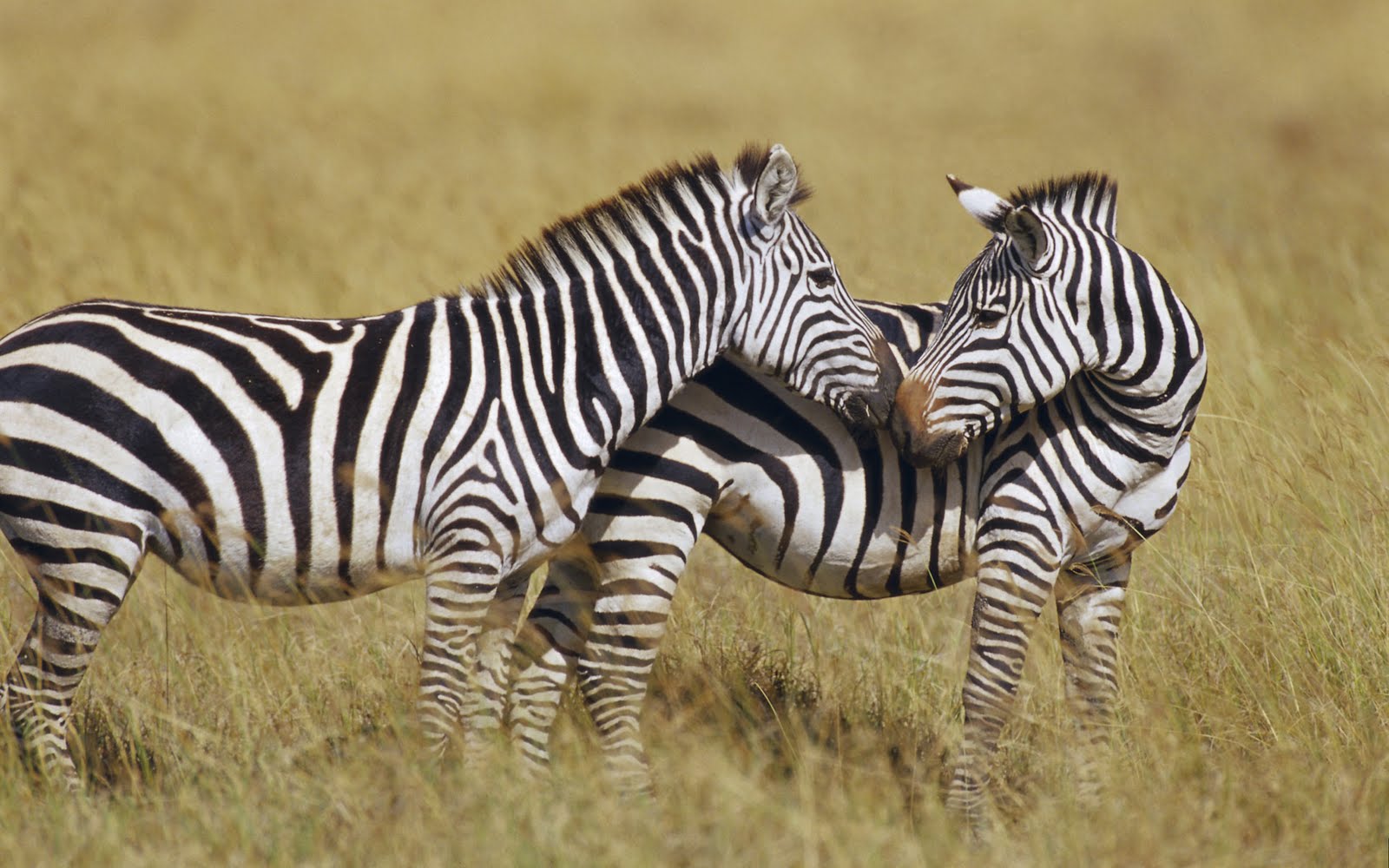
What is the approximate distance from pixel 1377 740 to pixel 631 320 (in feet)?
10.2

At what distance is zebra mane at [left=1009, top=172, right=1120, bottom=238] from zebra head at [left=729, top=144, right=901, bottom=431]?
2.53 ft

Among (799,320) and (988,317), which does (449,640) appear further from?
(988,317)

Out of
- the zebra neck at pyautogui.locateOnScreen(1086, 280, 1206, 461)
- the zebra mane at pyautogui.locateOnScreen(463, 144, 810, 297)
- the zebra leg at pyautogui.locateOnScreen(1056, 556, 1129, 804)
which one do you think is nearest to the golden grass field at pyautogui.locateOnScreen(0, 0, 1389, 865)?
the zebra leg at pyautogui.locateOnScreen(1056, 556, 1129, 804)

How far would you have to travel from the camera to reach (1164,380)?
16.7 feet

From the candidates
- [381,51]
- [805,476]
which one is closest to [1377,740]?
[805,476]

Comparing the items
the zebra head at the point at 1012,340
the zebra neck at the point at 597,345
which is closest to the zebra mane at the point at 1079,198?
the zebra head at the point at 1012,340

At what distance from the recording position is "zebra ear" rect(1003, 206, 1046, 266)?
4926mm

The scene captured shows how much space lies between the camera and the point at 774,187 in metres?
5.25

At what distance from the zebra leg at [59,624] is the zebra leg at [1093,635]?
3.43 meters

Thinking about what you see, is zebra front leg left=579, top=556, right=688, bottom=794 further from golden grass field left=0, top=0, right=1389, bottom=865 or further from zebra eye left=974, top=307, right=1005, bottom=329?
zebra eye left=974, top=307, right=1005, bottom=329

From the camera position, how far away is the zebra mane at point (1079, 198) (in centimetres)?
528

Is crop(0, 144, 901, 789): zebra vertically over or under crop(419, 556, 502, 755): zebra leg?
over

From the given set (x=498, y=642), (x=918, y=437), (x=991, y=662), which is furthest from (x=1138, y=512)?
(x=498, y=642)

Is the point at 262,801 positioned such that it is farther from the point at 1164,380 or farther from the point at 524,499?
the point at 1164,380
